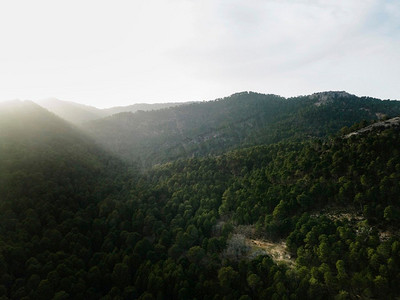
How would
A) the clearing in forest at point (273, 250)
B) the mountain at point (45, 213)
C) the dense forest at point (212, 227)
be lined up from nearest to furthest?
the dense forest at point (212, 227), the mountain at point (45, 213), the clearing in forest at point (273, 250)

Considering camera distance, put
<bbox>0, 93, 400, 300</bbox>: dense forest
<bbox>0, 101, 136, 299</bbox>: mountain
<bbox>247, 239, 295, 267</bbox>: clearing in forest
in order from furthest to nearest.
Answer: <bbox>247, 239, 295, 267</bbox>: clearing in forest < <bbox>0, 101, 136, 299</bbox>: mountain < <bbox>0, 93, 400, 300</bbox>: dense forest

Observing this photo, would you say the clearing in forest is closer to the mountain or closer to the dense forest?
the dense forest

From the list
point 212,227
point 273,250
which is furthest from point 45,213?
point 273,250

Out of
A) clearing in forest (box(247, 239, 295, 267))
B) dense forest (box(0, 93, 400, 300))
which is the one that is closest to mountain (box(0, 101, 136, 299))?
dense forest (box(0, 93, 400, 300))

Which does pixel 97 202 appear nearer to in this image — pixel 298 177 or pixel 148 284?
pixel 148 284

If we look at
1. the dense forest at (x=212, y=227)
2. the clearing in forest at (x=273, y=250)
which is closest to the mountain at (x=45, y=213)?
the dense forest at (x=212, y=227)

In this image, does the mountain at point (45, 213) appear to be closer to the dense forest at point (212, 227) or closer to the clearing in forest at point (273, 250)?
the dense forest at point (212, 227)

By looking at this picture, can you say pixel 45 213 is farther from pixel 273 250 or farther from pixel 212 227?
pixel 273 250

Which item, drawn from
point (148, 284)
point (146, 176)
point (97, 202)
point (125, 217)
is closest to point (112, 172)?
point (146, 176)
